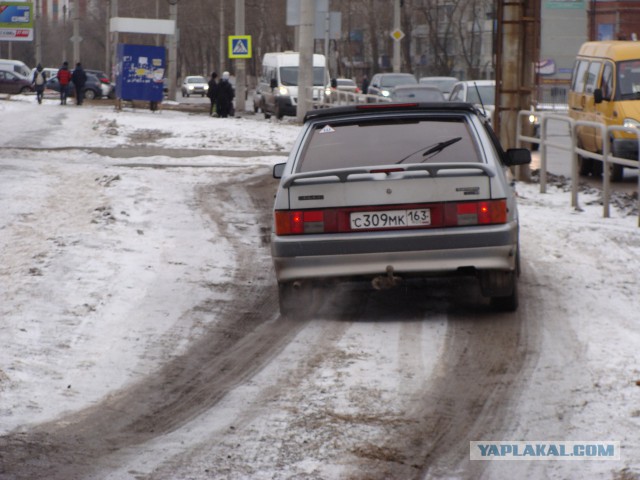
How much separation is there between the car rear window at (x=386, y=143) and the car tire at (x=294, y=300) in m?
0.78

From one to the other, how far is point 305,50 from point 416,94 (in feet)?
9.96

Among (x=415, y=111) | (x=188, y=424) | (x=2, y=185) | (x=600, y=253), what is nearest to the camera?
(x=188, y=424)

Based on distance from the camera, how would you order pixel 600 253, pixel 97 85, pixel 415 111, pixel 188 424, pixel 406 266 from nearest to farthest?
pixel 188 424 → pixel 406 266 → pixel 415 111 → pixel 600 253 → pixel 97 85

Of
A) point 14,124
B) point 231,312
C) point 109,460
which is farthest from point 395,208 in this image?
point 14,124

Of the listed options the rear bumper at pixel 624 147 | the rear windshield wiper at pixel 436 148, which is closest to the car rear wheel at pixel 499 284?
the rear windshield wiper at pixel 436 148

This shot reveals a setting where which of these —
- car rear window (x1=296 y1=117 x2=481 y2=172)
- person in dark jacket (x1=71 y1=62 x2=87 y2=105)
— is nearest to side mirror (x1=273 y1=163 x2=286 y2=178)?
car rear window (x1=296 y1=117 x2=481 y2=172)

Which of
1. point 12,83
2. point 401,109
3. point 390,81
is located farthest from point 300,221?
point 12,83

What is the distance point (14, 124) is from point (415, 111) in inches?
942

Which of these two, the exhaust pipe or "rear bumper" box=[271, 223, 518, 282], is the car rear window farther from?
the exhaust pipe

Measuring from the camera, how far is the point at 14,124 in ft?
101

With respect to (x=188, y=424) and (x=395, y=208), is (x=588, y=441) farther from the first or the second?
(x=395, y=208)

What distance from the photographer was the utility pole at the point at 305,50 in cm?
2991

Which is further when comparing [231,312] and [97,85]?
[97,85]

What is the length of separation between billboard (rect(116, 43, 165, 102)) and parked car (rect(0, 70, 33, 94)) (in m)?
25.3
